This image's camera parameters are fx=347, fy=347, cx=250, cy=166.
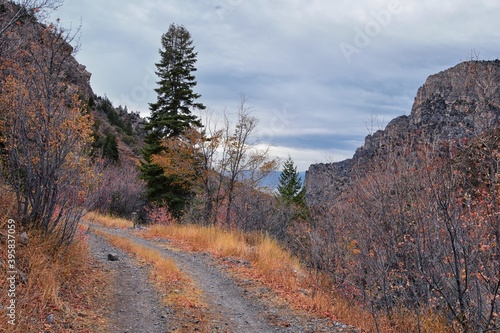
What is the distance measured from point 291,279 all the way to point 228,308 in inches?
76.4

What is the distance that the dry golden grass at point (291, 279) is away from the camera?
5051 millimetres

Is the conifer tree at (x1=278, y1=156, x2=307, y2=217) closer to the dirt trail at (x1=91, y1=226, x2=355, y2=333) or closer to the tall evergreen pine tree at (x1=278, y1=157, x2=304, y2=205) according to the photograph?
the tall evergreen pine tree at (x1=278, y1=157, x2=304, y2=205)

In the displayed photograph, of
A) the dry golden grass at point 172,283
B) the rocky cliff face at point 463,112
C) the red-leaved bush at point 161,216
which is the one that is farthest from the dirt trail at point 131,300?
the red-leaved bush at point 161,216

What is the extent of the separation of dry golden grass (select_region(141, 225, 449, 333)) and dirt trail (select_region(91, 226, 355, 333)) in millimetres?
343

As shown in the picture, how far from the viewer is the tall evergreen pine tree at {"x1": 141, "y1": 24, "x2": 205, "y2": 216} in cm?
2397

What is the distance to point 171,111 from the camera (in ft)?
84.3

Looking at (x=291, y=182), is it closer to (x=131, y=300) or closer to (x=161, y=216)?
(x=161, y=216)

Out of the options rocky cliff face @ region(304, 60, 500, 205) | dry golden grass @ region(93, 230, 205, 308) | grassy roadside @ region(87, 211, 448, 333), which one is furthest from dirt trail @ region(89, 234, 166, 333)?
rocky cliff face @ region(304, 60, 500, 205)

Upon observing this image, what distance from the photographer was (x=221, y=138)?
618 inches

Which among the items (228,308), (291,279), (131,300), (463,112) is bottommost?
(228,308)

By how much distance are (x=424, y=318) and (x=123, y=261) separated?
6376 millimetres

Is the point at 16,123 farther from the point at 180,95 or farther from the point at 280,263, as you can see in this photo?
the point at 180,95

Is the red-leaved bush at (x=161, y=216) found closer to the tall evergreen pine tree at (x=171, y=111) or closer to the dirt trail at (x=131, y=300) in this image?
the tall evergreen pine tree at (x=171, y=111)

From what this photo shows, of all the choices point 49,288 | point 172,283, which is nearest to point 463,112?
point 172,283
